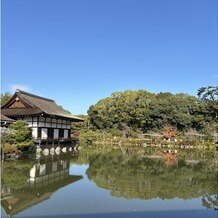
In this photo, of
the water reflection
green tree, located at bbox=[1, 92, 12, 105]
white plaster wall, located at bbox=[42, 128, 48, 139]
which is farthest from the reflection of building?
green tree, located at bbox=[1, 92, 12, 105]

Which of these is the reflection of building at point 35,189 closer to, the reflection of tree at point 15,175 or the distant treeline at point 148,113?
the reflection of tree at point 15,175

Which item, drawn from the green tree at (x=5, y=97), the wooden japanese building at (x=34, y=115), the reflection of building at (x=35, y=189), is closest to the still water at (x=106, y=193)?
the reflection of building at (x=35, y=189)

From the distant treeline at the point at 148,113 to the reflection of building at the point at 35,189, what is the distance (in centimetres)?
3580

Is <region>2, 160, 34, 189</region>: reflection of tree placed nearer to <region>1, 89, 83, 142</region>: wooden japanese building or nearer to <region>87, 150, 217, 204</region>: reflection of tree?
<region>87, 150, 217, 204</region>: reflection of tree

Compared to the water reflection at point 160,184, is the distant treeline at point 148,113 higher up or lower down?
higher up

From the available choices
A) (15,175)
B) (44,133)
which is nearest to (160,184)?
(15,175)

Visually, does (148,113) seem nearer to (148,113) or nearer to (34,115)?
(148,113)

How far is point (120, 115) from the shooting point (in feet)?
179

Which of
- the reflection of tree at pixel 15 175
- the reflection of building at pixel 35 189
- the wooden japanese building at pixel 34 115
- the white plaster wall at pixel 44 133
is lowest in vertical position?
the reflection of building at pixel 35 189

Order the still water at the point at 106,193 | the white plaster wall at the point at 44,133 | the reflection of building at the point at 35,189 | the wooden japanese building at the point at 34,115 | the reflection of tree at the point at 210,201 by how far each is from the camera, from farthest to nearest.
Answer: the white plaster wall at the point at 44,133, the wooden japanese building at the point at 34,115, the reflection of tree at the point at 210,201, the reflection of building at the point at 35,189, the still water at the point at 106,193

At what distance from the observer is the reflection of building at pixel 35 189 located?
30.8 ft

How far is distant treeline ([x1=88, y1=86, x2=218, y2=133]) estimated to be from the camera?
51.2 m

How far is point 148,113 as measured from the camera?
5212cm

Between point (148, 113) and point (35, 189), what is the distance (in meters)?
41.2
